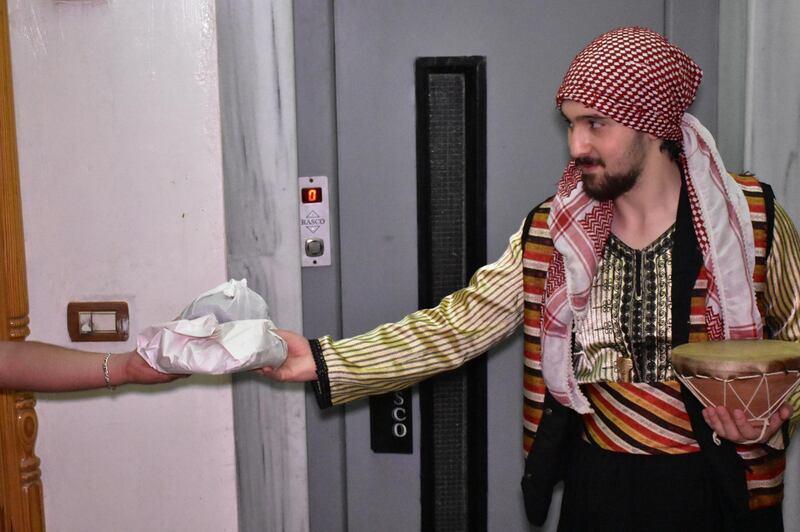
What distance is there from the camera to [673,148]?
74.2 inches

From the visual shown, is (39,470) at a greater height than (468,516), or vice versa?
(39,470)

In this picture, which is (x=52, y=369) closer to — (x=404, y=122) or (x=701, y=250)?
(x=404, y=122)

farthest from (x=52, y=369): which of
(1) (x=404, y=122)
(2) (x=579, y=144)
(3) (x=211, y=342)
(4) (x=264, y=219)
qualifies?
(2) (x=579, y=144)

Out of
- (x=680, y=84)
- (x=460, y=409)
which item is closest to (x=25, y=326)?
(x=460, y=409)

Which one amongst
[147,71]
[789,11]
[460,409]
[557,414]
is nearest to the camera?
[557,414]

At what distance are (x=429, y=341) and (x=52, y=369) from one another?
0.82 m

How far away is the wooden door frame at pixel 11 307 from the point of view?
2.26 metres

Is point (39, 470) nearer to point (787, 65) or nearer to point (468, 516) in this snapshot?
point (468, 516)

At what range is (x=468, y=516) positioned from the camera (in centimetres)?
251

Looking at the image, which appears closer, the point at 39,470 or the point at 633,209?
the point at 633,209

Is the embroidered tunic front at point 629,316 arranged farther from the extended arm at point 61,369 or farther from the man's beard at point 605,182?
the extended arm at point 61,369

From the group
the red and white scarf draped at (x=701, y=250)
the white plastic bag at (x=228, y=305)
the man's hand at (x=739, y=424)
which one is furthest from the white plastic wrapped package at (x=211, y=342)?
the man's hand at (x=739, y=424)

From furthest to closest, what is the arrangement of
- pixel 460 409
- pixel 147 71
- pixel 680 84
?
pixel 460 409 → pixel 147 71 → pixel 680 84

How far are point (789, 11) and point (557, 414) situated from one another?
1160mm
